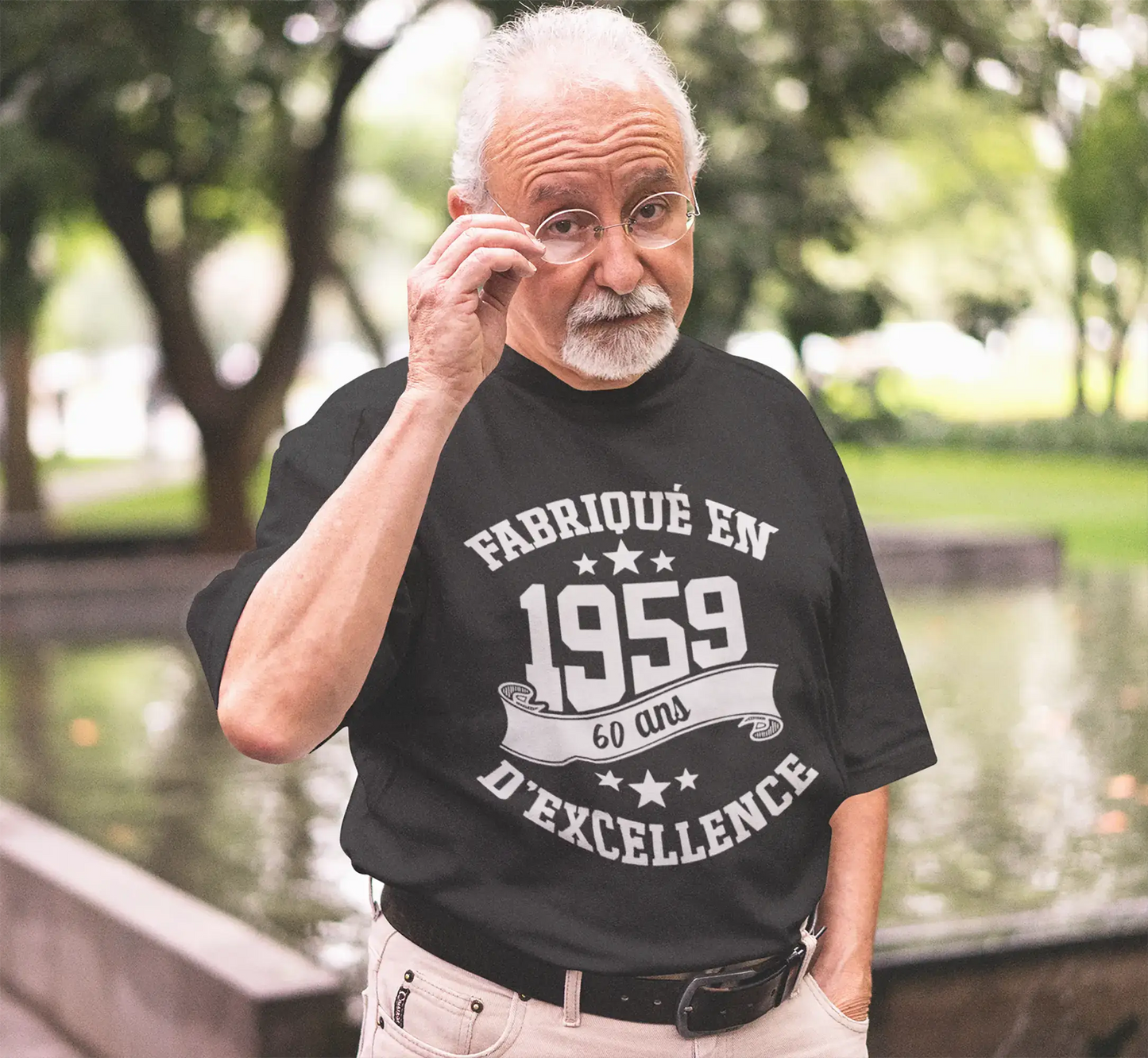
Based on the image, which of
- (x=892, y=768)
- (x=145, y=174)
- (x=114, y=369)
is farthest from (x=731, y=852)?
(x=114, y=369)

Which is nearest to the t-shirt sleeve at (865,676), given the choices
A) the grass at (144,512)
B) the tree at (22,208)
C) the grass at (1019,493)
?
the tree at (22,208)

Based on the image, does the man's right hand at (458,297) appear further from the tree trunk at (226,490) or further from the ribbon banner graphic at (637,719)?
the tree trunk at (226,490)

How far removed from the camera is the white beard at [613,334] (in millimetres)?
2143

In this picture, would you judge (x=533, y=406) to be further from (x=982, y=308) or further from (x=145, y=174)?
(x=145, y=174)

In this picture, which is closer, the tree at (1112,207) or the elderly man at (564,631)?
the elderly man at (564,631)

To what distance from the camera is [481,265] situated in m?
1.96

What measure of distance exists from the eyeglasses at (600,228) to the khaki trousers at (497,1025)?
87 cm

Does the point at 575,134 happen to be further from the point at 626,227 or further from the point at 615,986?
the point at 615,986

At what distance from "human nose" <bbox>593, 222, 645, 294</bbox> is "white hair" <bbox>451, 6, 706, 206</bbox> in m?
0.19

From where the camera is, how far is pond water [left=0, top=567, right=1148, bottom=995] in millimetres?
6172

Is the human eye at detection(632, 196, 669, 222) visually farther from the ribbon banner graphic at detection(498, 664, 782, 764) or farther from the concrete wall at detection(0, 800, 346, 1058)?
the concrete wall at detection(0, 800, 346, 1058)

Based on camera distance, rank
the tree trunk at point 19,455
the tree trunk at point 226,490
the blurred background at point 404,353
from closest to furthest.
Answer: the blurred background at point 404,353, the tree trunk at point 226,490, the tree trunk at point 19,455

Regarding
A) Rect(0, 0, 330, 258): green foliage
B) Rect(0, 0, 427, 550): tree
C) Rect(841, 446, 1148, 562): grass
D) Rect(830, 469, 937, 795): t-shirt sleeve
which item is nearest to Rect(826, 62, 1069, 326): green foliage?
Rect(841, 446, 1148, 562): grass

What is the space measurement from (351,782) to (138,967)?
3712 mm
